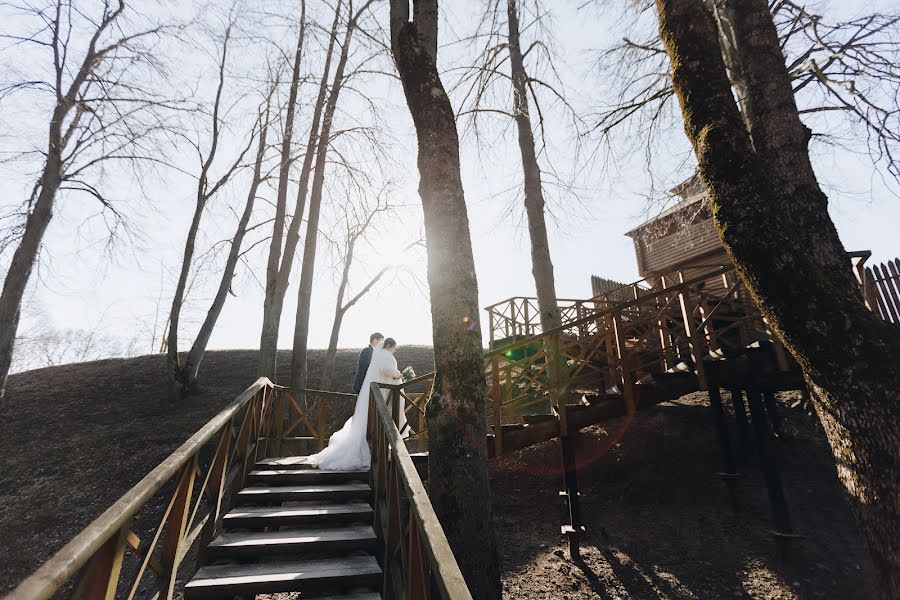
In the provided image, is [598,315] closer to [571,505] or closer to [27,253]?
[571,505]

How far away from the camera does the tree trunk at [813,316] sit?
2781 mm

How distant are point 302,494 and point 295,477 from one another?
457 mm

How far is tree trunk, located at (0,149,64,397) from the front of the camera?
7.95 m

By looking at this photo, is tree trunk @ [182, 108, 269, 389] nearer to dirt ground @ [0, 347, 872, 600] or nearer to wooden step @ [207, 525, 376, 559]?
dirt ground @ [0, 347, 872, 600]

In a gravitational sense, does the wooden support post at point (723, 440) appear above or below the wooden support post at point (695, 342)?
below

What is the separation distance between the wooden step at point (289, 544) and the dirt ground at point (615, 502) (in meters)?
2.85

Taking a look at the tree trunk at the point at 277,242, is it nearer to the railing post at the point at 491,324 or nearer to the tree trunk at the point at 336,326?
the tree trunk at the point at 336,326

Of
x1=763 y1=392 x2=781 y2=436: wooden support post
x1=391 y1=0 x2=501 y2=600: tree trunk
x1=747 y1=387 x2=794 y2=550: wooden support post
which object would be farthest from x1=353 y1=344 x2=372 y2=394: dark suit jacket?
x1=763 y1=392 x2=781 y2=436: wooden support post

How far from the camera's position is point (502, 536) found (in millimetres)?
6828

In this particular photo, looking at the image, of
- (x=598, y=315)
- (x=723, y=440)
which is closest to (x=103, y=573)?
(x=598, y=315)

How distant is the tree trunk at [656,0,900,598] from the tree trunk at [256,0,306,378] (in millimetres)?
8187

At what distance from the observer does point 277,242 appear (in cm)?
1059

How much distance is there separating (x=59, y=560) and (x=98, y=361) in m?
22.8

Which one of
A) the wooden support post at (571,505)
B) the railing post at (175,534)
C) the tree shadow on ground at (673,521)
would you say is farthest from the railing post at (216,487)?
the wooden support post at (571,505)
